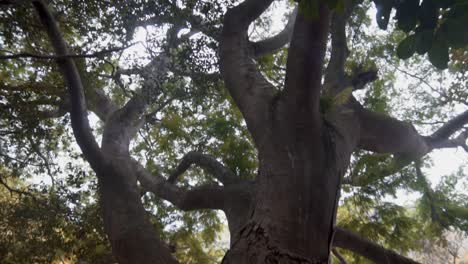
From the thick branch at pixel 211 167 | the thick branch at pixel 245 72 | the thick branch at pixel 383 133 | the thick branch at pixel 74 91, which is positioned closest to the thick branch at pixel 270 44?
the thick branch at pixel 245 72

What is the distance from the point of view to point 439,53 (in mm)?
1525

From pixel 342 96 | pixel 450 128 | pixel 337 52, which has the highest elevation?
pixel 337 52

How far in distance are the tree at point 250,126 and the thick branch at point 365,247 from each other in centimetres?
1

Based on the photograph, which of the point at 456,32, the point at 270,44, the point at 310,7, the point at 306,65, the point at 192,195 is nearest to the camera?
the point at 456,32

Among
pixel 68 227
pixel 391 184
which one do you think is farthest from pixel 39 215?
pixel 391 184

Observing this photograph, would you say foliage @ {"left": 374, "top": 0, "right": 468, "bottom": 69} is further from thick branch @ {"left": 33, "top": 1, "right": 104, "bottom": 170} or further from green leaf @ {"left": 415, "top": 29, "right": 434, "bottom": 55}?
thick branch @ {"left": 33, "top": 1, "right": 104, "bottom": 170}

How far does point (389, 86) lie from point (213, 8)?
4.82 metres

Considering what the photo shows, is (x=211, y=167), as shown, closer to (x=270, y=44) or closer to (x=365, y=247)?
(x=270, y=44)

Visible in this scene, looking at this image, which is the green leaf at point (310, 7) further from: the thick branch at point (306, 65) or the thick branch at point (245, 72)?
the thick branch at point (245, 72)

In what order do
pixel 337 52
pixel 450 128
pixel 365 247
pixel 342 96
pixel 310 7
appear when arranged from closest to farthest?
Result: pixel 310 7
pixel 342 96
pixel 365 247
pixel 450 128
pixel 337 52

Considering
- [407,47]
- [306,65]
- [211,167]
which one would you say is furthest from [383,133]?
[211,167]

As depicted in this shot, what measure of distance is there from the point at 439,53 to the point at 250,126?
1738 millimetres

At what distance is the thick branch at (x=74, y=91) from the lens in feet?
10.6

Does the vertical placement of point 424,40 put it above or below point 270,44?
below
